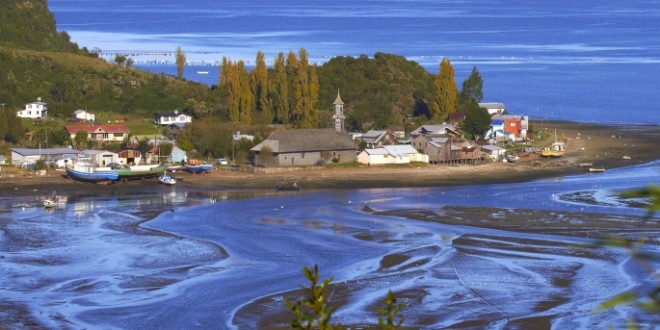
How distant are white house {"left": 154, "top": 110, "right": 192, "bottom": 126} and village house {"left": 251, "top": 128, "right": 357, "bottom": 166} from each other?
409 inches

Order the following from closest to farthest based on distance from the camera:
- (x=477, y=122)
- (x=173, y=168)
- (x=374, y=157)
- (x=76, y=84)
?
1. (x=173, y=168)
2. (x=374, y=157)
3. (x=477, y=122)
4. (x=76, y=84)

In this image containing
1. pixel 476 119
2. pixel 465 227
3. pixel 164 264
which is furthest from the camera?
pixel 476 119

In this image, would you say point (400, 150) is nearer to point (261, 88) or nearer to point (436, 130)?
point (436, 130)

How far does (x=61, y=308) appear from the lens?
21.9 meters

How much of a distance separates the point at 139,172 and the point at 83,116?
14384 millimetres

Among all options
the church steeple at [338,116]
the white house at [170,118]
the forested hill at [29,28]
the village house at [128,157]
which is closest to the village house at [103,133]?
the village house at [128,157]

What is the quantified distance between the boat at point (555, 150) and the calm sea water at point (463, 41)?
1362 centimetres

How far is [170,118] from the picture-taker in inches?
2186

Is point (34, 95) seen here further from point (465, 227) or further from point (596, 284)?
point (596, 284)

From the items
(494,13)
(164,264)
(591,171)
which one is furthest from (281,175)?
(494,13)

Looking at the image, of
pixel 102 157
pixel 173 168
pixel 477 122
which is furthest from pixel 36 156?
pixel 477 122

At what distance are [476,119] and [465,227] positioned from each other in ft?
72.6

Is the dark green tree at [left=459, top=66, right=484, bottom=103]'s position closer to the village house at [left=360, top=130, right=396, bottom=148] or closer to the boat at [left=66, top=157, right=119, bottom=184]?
the village house at [left=360, top=130, right=396, bottom=148]

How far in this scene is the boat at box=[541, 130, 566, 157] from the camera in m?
50.0
